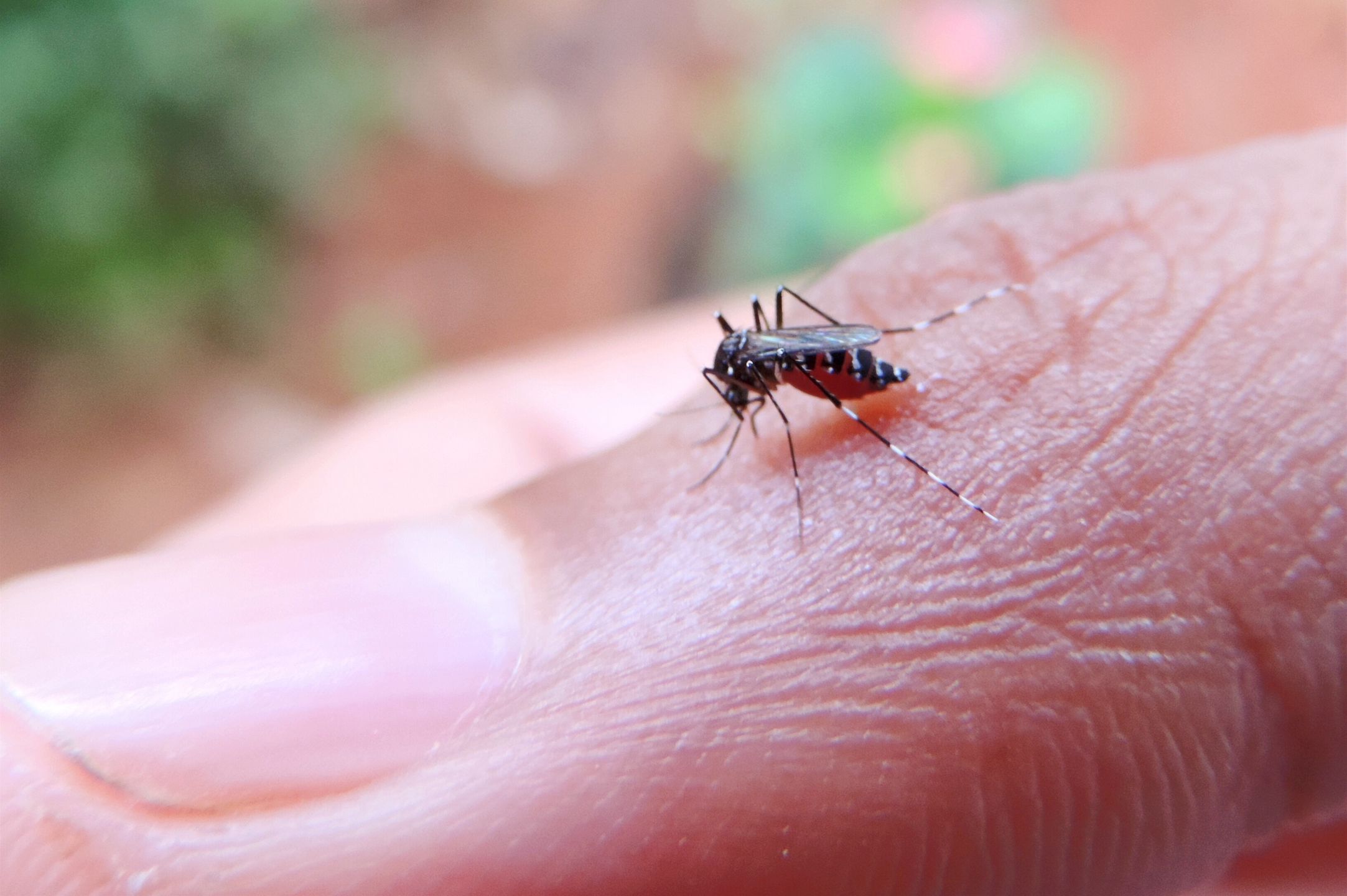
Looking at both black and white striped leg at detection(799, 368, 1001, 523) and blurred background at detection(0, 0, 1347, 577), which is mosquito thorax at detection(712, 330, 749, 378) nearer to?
black and white striped leg at detection(799, 368, 1001, 523)

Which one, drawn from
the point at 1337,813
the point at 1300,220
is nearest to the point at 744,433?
the point at 1300,220

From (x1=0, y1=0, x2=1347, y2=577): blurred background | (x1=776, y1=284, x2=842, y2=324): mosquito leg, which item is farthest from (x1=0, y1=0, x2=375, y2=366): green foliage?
(x1=776, y1=284, x2=842, y2=324): mosquito leg

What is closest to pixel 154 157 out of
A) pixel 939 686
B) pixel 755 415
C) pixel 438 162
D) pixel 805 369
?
pixel 438 162

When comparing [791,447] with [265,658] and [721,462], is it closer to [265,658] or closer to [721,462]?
[721,462]

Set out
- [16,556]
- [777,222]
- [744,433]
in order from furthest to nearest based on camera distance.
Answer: [16,556], [777,222], [744,433]

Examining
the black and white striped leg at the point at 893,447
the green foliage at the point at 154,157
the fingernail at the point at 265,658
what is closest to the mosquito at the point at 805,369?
the black and white striped leg at the point at 893,447

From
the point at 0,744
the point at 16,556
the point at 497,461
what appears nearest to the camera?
the point at 0,744

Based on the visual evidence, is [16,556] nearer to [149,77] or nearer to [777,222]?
[149,77]
